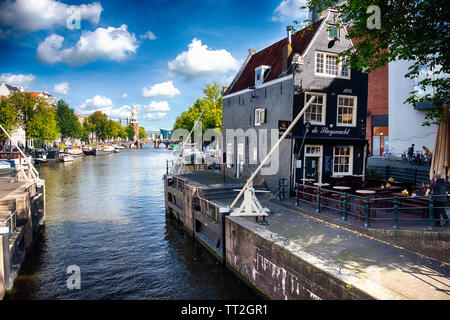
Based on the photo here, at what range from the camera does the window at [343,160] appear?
1807 centimetres

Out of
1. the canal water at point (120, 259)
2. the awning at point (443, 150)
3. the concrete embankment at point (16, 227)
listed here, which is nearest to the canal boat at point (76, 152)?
the canal water at point (120, 259)

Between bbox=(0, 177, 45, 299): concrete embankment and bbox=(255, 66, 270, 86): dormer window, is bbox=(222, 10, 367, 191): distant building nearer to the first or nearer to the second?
bbox=(255, 66, 270, 86): dormer window

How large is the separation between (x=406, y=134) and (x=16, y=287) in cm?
3427

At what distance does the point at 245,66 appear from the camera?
2620 centimetres

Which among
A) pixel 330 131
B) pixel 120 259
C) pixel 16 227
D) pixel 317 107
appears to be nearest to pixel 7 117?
pixel 16 227

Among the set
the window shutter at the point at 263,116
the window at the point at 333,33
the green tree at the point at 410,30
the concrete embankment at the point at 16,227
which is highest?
the window at the point at 333,33

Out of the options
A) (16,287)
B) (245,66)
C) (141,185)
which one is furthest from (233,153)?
(16,287)

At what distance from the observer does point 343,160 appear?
18.2 meters

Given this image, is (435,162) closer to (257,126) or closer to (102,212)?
(257,126)

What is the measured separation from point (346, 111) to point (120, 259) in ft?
49.8

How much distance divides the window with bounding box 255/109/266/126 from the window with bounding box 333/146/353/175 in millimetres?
5028

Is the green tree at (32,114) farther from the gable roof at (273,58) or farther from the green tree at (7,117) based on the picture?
the gable roof at (273,58)

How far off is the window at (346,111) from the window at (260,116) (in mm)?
4662

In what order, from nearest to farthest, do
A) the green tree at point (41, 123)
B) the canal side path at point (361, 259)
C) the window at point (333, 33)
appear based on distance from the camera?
the canal side path at point (361, 259) < the window at point (333, 33) < the green tree at point (41, 123)
